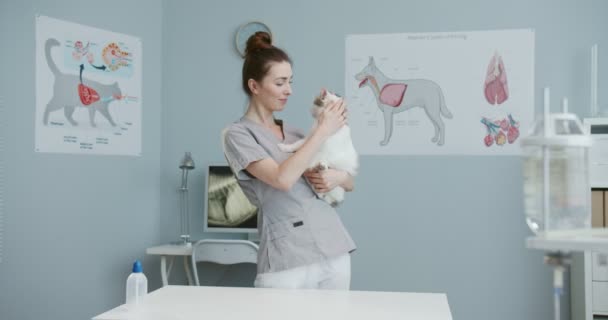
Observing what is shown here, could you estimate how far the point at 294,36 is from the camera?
13.2 ft

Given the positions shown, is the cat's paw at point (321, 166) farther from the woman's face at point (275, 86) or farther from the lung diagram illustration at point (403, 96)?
the lung diagram illustration at point (403, 96)

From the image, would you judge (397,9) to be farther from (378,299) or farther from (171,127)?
(378,299)

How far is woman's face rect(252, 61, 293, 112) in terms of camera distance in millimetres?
2111

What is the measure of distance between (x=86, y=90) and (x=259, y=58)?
186 cm

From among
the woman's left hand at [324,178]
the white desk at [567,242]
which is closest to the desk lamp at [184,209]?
the woman's left hand at [324,178]

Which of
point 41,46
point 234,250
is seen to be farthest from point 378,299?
point 41,46

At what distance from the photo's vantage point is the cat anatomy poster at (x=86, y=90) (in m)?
3.40

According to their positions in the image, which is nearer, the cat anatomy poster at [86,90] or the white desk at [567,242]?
the white desk at [567,242]

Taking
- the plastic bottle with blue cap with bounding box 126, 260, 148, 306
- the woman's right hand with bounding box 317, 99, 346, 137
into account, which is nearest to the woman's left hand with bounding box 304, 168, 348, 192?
the woman's right hand with bounding box 317, 99, 346, 137

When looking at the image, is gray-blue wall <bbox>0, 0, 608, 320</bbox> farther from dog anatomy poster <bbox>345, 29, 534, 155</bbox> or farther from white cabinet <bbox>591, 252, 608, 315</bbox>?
white cabinet <bbox>591, 252, 608, 315</bbox>

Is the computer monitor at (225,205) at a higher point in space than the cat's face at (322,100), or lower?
lower

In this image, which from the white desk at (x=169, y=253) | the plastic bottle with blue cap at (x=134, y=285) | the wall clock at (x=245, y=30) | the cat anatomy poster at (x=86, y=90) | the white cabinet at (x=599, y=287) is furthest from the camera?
the wall clock at (x=245, y=30)

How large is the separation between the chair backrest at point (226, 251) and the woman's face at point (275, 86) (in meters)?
1.28

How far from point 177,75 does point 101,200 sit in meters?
0.96
